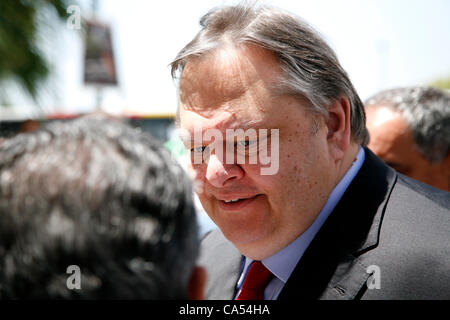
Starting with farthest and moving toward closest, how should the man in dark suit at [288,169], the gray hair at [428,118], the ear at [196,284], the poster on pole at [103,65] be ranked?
the poster on pole at [103,65]
the gray hair at [428,118]
the man in dark suit at [288,169]
the ear at [196,284]

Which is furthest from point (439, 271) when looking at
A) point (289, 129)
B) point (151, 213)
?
point (151, 213)

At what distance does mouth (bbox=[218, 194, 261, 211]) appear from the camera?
1.72m

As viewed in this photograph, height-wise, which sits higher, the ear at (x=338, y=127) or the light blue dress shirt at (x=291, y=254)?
the ear at (x=338, y=127)

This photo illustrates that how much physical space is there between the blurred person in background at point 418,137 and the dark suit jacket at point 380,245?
105cm

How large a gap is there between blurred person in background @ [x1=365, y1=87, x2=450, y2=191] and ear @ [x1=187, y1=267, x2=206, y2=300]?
219 cm

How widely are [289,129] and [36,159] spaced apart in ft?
3.39

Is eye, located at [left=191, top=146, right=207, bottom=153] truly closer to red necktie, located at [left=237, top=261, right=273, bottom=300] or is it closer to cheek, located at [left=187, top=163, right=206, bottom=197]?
cheek, located at [left=187, top=163, right=206, bottom=197]

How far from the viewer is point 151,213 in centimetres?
88

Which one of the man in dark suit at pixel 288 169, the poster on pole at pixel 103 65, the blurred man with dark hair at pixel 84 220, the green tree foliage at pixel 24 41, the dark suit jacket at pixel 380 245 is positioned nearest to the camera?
the blurred man with dark hair at pixel 84 220

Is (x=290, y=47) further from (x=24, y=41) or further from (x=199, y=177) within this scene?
(x=24, y=41)

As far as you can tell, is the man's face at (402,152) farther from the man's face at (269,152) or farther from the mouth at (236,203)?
the mouth at (236,203)

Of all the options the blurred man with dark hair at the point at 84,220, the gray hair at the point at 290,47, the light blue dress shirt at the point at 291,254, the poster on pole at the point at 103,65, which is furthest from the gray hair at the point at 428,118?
the poster on pole at the point at 103,65

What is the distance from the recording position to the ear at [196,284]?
103 centimetres

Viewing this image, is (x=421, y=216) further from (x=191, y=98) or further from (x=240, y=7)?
(x=240, y=7)
